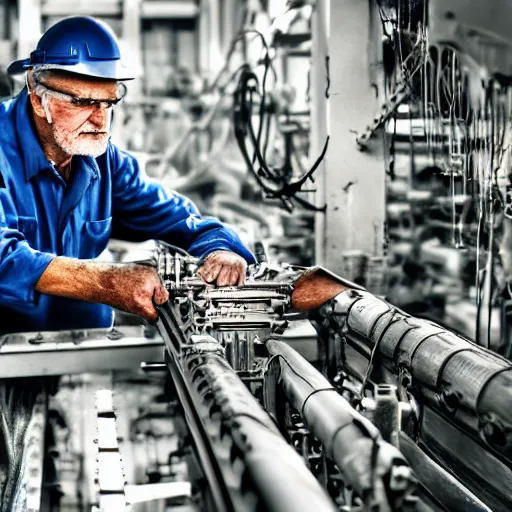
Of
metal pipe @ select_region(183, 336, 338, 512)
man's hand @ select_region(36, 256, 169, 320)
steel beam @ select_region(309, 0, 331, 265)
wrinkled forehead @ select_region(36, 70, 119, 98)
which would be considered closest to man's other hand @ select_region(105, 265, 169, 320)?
man's hand @ select_region(36, 256, 169, 320)

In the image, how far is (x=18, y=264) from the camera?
2328mm

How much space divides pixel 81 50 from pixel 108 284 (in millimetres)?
737

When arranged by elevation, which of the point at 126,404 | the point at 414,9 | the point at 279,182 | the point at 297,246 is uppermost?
the point at 414,9

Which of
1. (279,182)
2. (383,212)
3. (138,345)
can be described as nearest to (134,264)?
(138,345)

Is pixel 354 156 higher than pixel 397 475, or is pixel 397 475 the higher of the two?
pixel 354 156

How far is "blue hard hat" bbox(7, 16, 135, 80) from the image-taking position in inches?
92.9

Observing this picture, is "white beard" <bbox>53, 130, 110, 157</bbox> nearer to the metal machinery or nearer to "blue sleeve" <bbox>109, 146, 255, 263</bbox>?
"blue sleeve" <bbox>109, 146, 255, 263</bbox>

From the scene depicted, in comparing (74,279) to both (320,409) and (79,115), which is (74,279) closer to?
(79,115)

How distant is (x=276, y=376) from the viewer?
2.12 m

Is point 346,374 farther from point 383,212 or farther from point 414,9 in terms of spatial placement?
point 414,9

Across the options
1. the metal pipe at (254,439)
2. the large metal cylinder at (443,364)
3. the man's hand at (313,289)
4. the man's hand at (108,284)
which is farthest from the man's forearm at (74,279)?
the large metal cylinder at (443,364)

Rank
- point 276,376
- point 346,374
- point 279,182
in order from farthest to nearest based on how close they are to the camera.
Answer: point 279,182 → point 346,374 → point 276,376

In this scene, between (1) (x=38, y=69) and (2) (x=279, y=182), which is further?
(2) (x=279, y=182)

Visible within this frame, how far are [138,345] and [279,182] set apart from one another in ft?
2.95
